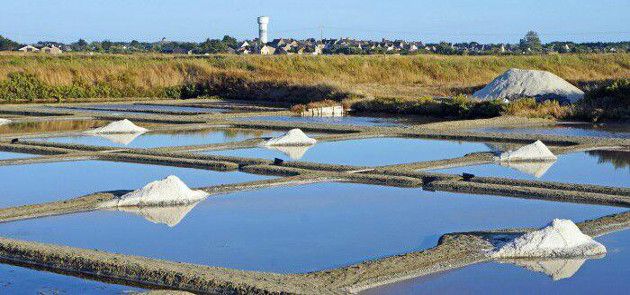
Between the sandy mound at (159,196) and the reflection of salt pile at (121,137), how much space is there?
14.0ft

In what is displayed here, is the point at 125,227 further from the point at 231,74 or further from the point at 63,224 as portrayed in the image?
the point at 231,74

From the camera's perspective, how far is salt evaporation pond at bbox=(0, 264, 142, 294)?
4488 mm

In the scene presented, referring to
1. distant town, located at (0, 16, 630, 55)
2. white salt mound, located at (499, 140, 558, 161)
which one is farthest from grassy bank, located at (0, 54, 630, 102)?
distant town, located at (0, 16, 630, 55)

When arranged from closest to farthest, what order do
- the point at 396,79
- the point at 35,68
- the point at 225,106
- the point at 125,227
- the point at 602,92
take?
1. the point at 125,227
2. the point at 602,92
3. the point at 225,106
4. the point at 35,68
5. the point at 396,79

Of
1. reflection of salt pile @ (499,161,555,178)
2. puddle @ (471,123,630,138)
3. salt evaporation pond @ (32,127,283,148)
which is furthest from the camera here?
puddle @ (471,123,630,138)

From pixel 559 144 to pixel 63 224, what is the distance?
236 inches

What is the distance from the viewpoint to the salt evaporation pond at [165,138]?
35.8 ft

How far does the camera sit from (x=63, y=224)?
6109 mm

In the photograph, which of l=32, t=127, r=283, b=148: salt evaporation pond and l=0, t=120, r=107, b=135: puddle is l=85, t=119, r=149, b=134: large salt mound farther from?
l=0, t=120, r=107, b=135: puddle

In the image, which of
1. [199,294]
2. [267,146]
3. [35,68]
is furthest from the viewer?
[35,68]

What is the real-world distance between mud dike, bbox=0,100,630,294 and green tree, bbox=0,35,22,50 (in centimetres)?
3644

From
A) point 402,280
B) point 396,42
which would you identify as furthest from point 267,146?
point 396,42

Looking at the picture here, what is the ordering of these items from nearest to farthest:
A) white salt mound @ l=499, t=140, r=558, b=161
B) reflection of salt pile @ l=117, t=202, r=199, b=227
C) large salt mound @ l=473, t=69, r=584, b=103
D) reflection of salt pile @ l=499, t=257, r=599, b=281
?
reflection of salt pile @ l=499, t=257, r=599, b=281 → reflection of salt pile @ l=117, t=202, r=199, b=227 → white salt mound @ l=499, t=140, r=558, b=161 → large salt mound @ l=473, t=69, r=584, b=103

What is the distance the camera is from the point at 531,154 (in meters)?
9.28
